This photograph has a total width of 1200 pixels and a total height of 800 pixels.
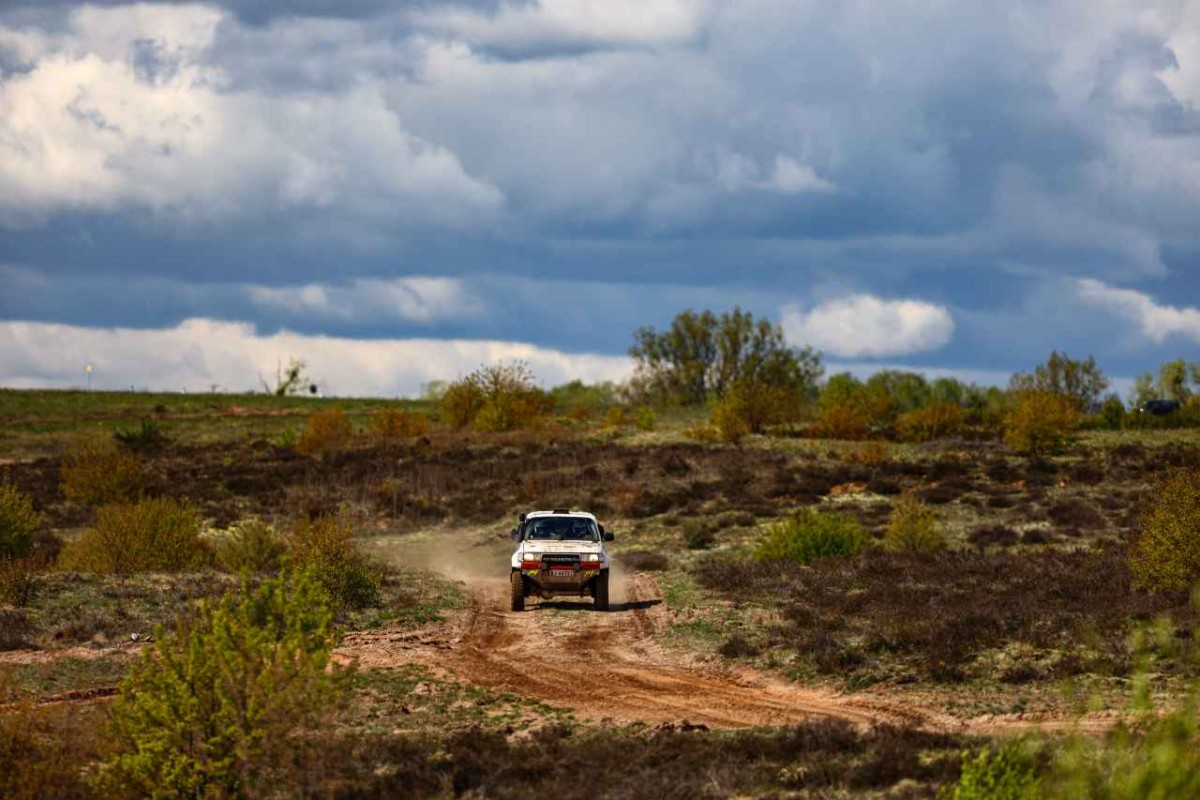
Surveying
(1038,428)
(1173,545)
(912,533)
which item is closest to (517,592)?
(1173,545)

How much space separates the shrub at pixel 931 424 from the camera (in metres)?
63.8

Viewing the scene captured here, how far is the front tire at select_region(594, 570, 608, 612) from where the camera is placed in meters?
25.7

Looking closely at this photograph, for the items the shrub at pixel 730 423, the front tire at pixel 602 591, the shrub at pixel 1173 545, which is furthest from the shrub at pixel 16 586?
the shrub at pixel 730 423

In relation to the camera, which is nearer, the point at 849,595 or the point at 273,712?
the point at 273,712

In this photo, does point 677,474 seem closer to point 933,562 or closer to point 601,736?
point 933,562

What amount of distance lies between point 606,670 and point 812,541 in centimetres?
1447

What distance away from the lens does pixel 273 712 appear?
11562 millimetres

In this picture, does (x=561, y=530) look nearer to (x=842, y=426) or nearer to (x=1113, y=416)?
(x=842, y=426)

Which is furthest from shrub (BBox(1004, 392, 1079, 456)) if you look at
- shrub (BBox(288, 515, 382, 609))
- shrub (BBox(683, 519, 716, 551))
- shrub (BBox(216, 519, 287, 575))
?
shrub (BBox(288, 515, 382, 609))

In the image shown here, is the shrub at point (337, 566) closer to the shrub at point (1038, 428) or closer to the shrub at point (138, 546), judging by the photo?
the shrub at point (138, 546)

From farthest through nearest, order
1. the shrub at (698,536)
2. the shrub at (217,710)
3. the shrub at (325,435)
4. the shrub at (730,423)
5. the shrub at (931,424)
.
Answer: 1. the shrub at (325,435)
2. the shrub at (931,424)
3. the shrub at (730,423)
4. the shrub at (698,536)
5. the shrub at (217,710)

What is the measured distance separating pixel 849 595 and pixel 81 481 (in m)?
34.9

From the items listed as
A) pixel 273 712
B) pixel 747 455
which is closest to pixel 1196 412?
pixel 747 455

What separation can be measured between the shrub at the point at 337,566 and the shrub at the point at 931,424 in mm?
41502
